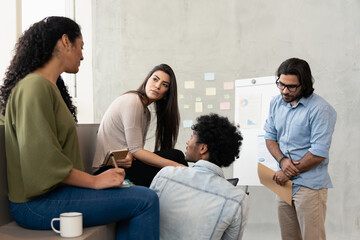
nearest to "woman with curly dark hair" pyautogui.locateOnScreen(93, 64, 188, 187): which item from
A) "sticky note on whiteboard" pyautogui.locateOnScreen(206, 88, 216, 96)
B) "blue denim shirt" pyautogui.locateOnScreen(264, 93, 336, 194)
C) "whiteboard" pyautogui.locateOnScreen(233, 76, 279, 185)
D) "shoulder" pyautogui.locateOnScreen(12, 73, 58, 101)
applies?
"blue denim shirt" pyautogui.locateOnScreen(264, 93, 336, 194)

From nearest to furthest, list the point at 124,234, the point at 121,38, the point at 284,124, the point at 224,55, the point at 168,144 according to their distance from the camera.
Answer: the point at 124,234 → the point at 284,124 → the point at 168,144 → the point at 224,55 → the point at 121,38

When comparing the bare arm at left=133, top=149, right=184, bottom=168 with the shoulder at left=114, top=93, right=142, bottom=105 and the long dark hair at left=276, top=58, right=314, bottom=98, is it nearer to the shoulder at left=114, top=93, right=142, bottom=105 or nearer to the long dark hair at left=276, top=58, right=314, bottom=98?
the shoulder at left=114, top=93, right=142, bottom=105

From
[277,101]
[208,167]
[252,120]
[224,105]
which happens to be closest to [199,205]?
[208,167]

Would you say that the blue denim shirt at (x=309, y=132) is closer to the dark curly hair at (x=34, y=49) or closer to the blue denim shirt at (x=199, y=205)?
the blue denim shirt at (x=199, y=205)

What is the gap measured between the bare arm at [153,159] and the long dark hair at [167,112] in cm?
37

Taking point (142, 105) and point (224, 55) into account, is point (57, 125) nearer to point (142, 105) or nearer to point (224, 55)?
point (142, 105)

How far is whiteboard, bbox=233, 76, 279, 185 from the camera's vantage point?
353 centimetres

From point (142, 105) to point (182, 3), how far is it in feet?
7.04

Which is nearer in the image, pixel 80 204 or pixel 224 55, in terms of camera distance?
pixel 80 204

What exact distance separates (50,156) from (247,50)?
117 inches

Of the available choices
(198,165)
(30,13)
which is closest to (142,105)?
(198,165)

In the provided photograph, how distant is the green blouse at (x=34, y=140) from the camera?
1.39 metres

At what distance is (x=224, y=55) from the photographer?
4.11m

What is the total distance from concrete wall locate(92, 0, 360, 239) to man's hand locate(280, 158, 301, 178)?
1.50 m
